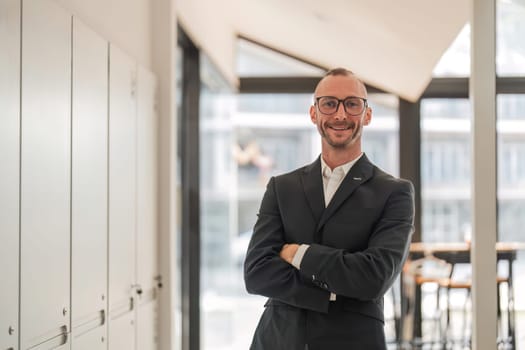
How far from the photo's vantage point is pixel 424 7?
149 inches

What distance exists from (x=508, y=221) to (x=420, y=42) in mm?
1608

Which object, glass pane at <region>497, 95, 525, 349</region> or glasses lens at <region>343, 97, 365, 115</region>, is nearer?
glasses lens at <region>343, 97, 365, 115</region>

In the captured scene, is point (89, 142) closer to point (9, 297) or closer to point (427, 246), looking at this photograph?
point (9, 297)

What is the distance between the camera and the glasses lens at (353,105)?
6.76 feet

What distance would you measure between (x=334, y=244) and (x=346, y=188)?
0.52ft

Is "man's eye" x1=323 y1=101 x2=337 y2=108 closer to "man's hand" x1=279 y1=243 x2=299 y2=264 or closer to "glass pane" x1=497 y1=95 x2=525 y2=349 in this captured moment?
"man's hand" x1=279 y1=243 x2=299 y2=264

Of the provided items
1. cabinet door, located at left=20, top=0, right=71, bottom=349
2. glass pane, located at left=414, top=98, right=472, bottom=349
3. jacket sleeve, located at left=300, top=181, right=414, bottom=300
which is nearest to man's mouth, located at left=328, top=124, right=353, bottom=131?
jacket sleeve, located at left=300, top=181, right=414, bottom=300

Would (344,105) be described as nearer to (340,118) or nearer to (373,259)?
(340,118)

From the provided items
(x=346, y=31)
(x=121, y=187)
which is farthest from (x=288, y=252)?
(x=346, y=31)

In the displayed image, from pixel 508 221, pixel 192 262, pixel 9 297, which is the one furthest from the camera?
pixel 192 262

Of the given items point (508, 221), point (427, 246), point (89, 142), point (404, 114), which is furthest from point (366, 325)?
point (404, 114)

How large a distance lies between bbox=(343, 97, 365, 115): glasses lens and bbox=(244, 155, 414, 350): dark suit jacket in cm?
15

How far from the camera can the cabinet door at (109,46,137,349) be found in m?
2.85

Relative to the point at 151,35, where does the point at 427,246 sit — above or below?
below
